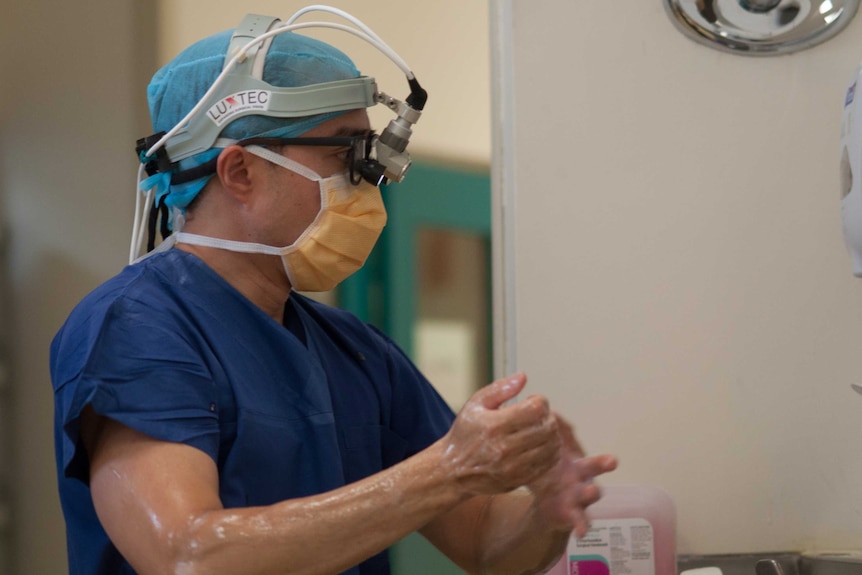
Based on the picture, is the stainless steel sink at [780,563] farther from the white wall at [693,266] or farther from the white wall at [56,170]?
the white wall at [56,170]

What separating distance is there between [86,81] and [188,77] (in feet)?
3.75

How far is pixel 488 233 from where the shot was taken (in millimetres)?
2672

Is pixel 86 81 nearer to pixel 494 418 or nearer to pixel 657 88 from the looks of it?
pixel 657 88

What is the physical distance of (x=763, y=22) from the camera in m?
1.49

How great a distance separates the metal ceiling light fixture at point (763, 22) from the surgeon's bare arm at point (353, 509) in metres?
0.82

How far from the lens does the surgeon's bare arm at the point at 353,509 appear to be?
882mm

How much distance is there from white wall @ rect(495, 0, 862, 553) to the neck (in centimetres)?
43

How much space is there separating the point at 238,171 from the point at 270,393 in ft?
0.88

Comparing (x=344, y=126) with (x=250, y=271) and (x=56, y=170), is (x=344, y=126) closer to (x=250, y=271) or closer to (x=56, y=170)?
(x=250, y=271)

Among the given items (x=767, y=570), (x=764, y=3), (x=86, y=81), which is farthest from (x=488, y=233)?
(x=767, y=570)

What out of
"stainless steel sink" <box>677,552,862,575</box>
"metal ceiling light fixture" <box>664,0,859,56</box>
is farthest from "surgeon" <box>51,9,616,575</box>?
"metal ceiling light fixture" <box>664,0,859,56</box>

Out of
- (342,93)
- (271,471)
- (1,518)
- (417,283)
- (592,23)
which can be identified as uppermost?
(592,23)

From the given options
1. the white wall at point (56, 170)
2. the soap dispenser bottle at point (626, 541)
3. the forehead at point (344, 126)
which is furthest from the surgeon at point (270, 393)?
the white wall at point (56, 170)

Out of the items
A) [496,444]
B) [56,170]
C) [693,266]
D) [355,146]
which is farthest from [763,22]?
[56,170]
